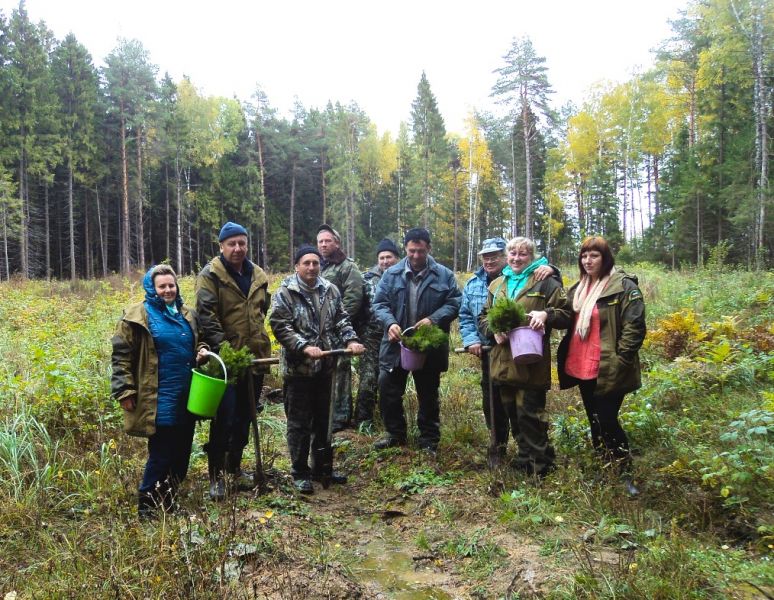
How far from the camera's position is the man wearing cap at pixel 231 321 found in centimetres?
432

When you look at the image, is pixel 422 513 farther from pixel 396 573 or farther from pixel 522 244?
pixel 522 244

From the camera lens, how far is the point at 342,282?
6.36 metres

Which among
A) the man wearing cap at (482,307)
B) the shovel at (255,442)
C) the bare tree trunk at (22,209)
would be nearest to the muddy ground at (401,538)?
the shovel at (255,442)

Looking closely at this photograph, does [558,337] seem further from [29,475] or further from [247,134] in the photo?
[247,134]

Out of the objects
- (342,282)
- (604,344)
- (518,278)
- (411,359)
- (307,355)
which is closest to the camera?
(604,344)

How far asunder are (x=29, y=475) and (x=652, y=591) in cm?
460

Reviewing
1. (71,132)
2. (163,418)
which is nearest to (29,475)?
(163,418)

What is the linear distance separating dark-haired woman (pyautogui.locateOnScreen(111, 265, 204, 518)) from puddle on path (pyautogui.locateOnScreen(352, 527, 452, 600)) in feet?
4.87

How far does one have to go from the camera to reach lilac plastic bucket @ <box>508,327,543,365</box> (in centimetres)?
409

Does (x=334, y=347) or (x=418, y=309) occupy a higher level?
(x=418, y=309)

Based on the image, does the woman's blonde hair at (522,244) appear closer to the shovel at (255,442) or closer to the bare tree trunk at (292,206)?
the shovel at (255,442)

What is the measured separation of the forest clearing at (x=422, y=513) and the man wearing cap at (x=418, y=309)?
46cm

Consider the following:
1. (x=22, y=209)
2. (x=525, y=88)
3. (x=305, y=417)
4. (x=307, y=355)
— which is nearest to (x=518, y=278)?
(x=307, y=355)

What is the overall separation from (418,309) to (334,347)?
1.02 metres
